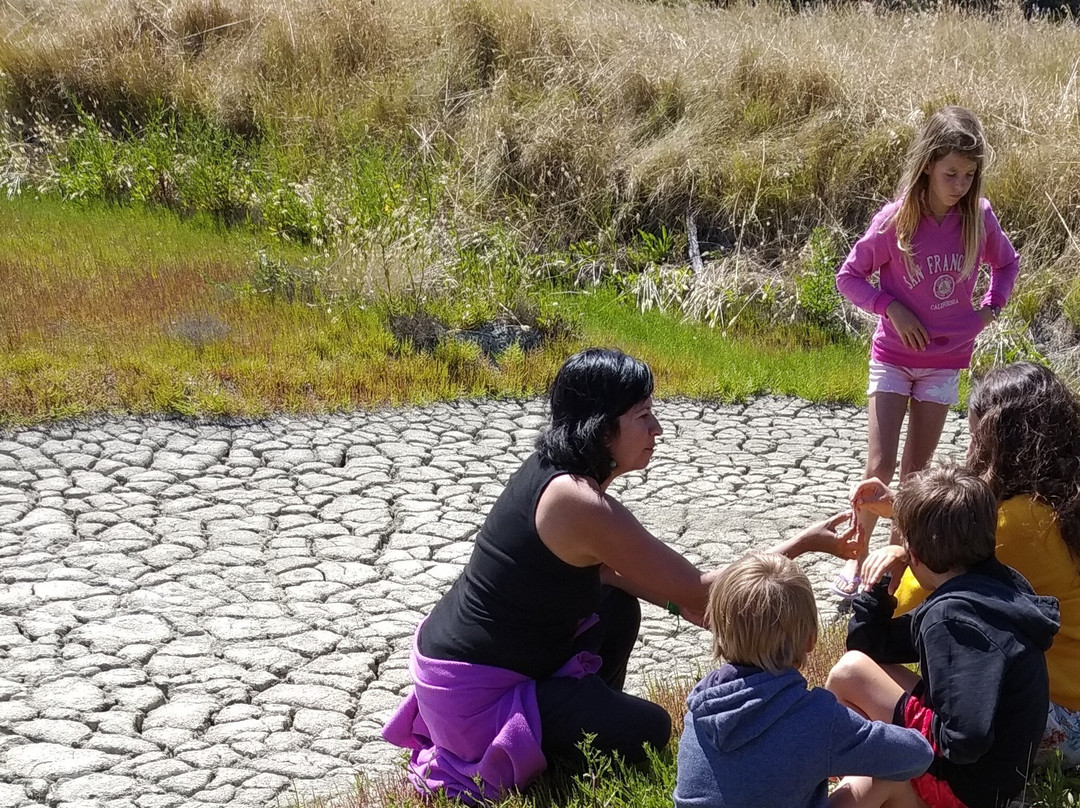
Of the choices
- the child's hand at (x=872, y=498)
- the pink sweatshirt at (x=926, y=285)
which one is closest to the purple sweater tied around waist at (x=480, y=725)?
the child's hand at (x=872, y=498)

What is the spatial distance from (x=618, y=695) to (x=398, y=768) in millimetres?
1000

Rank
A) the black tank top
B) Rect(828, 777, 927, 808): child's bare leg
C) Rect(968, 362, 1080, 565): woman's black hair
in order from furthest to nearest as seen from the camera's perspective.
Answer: the black tank top, Rect(968, 362, 1080, 565): woman's black hair, Rect(828, 777, 927, 808): child's bare leg

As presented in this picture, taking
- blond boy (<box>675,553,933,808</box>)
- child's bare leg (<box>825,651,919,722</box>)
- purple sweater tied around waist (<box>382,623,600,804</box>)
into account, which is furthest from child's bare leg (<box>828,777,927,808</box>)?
purple sweater tied around waist (<box>382,623,600,804</box>)

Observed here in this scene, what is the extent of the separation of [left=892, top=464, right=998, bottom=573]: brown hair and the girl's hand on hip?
7.04ft

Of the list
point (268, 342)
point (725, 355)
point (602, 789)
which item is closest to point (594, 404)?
point (602, 789)

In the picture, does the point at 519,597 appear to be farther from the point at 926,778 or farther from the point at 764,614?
the point at 926,778

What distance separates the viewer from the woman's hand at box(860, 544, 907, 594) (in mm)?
3932

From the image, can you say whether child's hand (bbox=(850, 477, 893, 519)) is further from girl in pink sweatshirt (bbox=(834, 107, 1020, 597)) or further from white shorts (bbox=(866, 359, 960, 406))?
white shorts (bbox=(866, 359, 960, 406))

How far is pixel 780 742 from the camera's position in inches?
120

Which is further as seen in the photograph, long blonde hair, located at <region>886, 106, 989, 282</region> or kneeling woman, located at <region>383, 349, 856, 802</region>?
long blonde hair, located at <region>886, 106, 989, 282</region>

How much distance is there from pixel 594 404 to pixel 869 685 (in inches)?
45.7

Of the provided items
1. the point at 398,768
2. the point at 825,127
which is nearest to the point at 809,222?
the point at 825,127

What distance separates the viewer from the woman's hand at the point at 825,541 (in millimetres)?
4145

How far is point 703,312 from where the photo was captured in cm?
1184
